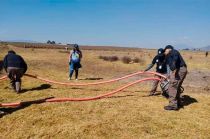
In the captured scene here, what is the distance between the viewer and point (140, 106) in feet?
35.7

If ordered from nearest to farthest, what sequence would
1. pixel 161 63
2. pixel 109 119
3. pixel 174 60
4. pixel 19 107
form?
pixel 109 119, pixel 174 60, pixel 19 107, pixel 161 63

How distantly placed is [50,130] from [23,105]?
253 centimetres

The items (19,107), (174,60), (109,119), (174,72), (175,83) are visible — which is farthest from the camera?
(19,107)

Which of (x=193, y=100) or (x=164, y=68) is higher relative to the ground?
(x=164, y=68)

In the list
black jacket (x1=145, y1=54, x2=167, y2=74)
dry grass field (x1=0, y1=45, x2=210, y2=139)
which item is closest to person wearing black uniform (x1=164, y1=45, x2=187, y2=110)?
dry grass field (x1=0, y1=45, x2=210, y2=139)

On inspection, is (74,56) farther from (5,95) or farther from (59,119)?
(59,119)

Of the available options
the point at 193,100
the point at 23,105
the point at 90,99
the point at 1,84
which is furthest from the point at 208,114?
the point at 1,84

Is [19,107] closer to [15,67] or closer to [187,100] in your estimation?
[15,67]

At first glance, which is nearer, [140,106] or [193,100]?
[140,106]

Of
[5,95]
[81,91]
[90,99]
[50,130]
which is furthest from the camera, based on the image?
[81,91]

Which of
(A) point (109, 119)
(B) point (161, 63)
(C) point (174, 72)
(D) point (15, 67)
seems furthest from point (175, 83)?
(D) point (15, 67)

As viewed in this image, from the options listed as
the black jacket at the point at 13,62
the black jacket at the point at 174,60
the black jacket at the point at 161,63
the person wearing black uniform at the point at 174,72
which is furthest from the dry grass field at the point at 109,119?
the black jacket at the point at 174,60

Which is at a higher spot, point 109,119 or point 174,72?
point 174,72

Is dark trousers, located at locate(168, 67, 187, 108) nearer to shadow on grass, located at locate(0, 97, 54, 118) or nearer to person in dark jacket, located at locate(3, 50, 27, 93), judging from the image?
shadow on grass, located at locate(0, 97, 54, 118)
